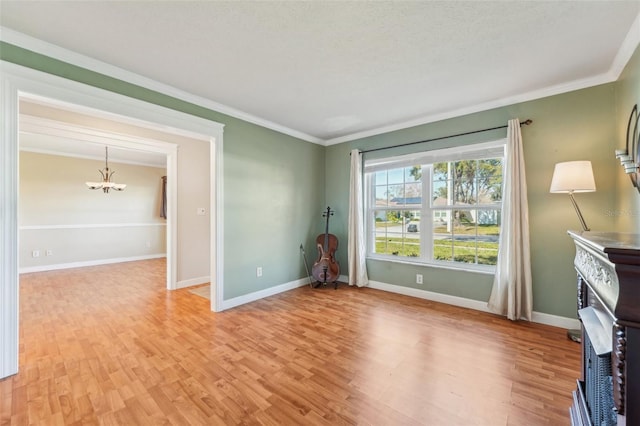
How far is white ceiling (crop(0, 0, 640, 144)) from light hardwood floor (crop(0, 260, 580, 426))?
95.2 inches

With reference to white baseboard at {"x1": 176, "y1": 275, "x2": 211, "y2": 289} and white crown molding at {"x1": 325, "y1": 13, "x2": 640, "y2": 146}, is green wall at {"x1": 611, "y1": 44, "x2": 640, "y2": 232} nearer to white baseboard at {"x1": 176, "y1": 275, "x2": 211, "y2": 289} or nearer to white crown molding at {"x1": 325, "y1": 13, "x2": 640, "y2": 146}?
white crown molding at {"x1": 325, "y1": 13, "x2": 640, "y2": 146}

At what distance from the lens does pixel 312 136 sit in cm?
436

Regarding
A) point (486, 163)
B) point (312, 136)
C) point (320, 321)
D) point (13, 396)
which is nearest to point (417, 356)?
point (320, 321)

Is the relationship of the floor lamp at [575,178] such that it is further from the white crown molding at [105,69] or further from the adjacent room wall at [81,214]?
the adjacent room wall at [81,214]

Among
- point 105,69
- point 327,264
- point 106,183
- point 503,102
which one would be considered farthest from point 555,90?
point 106,183

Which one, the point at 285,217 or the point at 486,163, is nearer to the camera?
the point at 486,163

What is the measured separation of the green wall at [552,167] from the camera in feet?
8.00

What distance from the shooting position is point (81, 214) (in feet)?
19.3

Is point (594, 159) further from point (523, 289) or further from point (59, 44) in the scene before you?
point (59, 44)

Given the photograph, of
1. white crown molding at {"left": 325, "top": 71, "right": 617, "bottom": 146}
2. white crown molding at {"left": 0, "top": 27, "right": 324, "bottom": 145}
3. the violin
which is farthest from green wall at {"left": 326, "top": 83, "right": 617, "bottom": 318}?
white crown molding at {"left": 0, "top": 27, "right": 324, "bottom": 145}

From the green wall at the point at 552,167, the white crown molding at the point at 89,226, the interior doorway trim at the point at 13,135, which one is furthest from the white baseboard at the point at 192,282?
the green wall at the point at 552,167

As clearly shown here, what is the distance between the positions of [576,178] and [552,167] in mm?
563

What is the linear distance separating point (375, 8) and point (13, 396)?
3.33m

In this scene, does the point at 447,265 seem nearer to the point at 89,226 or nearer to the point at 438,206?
the point at 438,206
